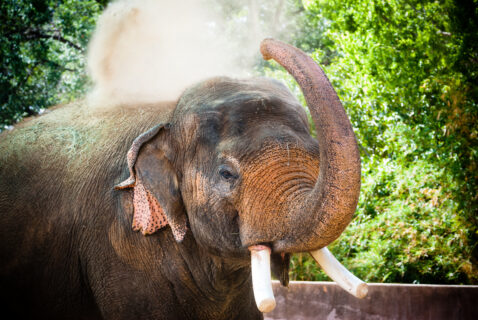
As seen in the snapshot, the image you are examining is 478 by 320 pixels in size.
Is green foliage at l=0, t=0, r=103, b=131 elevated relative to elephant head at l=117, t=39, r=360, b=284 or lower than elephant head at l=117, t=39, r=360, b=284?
elevated

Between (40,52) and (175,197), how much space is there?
8054 millimetres

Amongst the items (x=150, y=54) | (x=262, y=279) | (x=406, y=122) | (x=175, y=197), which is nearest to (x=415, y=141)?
(x=406, y=122)

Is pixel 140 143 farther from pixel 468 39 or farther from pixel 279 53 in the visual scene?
pixel 468 39

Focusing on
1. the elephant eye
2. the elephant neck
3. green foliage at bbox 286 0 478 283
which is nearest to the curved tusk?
the elephant eye

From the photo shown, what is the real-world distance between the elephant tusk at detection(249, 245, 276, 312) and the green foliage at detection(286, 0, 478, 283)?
10.8 ft

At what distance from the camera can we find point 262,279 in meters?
2.34

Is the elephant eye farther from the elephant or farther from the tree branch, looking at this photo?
the tree branch

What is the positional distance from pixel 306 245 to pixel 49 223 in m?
2.19

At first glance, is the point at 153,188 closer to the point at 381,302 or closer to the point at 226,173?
the point at 226,173

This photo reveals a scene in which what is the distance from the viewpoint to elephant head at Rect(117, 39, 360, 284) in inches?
83.1

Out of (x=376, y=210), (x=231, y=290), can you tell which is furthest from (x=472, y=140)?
(x=231, y=290)

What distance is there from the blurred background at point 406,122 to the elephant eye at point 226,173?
2691mm

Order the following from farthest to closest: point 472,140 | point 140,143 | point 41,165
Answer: point 472,140, point 41,165, point 140,143

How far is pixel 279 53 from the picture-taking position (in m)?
2.38
